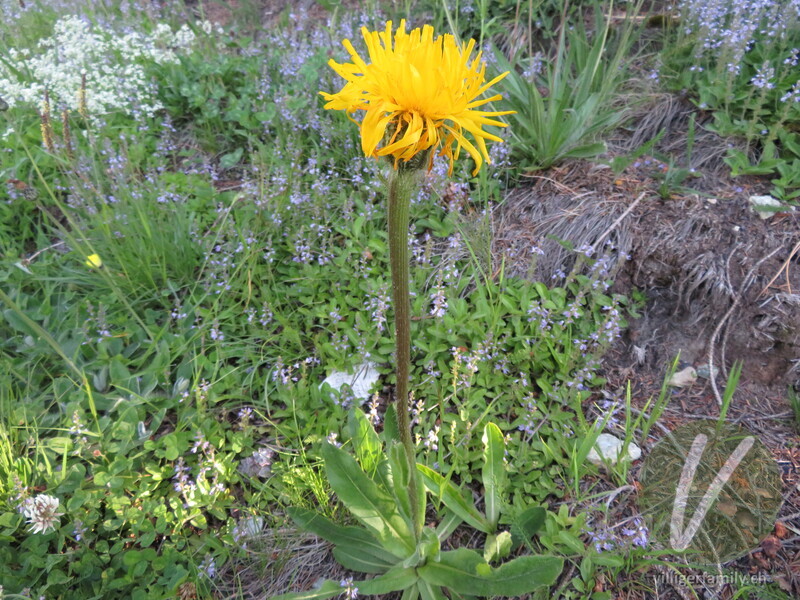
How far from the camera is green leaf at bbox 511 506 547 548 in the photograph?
163 cm

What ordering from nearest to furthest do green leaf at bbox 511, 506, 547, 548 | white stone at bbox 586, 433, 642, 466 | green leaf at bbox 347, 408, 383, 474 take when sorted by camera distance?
1. green leaf at bbox 511, 506, 547, 548
2. green leaf at bbox 347, 408, 383, 474
3. white stone at bbox 586, 433, 642, 466

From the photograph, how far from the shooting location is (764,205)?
96.2 inches

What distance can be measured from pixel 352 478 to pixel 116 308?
67.6 inches

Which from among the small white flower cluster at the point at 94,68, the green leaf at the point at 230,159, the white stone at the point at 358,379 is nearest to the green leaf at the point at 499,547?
the white stone at the point at 358,379

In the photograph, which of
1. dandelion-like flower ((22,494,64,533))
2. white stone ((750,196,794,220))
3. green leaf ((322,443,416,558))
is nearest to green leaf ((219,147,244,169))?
dandelion-like flower ((22,494,64,533))

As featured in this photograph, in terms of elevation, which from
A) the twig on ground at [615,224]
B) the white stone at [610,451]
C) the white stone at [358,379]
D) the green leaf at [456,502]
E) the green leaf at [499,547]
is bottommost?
the white stone at [610,451]

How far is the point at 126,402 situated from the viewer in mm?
2170

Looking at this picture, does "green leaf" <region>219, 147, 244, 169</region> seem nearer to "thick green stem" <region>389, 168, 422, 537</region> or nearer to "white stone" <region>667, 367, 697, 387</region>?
"thick green stem" <region>389, 168, 422, 537</region>

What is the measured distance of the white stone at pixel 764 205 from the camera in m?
2.42

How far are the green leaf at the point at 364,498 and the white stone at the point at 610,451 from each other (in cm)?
83

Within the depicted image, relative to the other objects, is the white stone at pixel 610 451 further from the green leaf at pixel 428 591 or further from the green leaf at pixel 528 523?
the green leaf at pixel 428 591

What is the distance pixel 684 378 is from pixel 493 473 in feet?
3.53

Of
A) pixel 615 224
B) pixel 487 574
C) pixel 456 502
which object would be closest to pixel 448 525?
pixel 456 502

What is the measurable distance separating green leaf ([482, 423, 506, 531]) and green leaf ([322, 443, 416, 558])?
1.13ft
